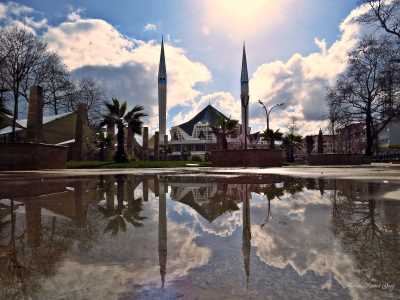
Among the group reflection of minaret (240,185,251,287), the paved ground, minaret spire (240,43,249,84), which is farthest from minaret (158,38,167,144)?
reflection of minaret (240,185,251,287)

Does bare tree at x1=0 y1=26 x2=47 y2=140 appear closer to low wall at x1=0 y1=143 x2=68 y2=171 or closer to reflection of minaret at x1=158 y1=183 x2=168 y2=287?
low wall at x1=0 y1=143 x2=68 y2=171

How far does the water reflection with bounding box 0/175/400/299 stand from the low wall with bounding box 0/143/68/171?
21643 mm

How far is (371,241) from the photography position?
3488mm

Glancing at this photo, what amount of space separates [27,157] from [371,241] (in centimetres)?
2672

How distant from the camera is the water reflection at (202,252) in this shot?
2.34 metres

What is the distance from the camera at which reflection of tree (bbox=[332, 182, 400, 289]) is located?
2.50 metres

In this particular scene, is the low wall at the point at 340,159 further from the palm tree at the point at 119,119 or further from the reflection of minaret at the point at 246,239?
the reflection of minaret at the point at 246,239

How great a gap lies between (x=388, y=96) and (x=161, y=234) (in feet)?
106

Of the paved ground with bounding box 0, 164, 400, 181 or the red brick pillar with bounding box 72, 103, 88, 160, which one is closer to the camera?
the paved ground with bounding box 0, 164, 400, 181

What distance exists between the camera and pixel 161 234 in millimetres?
4047

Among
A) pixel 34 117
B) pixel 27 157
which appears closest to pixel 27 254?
pixel 27 157

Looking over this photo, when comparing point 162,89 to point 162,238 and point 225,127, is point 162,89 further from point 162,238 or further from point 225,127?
point 162,238

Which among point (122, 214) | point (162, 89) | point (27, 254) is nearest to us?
point (27, 254)

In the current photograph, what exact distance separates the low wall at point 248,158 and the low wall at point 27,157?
16828 mm
